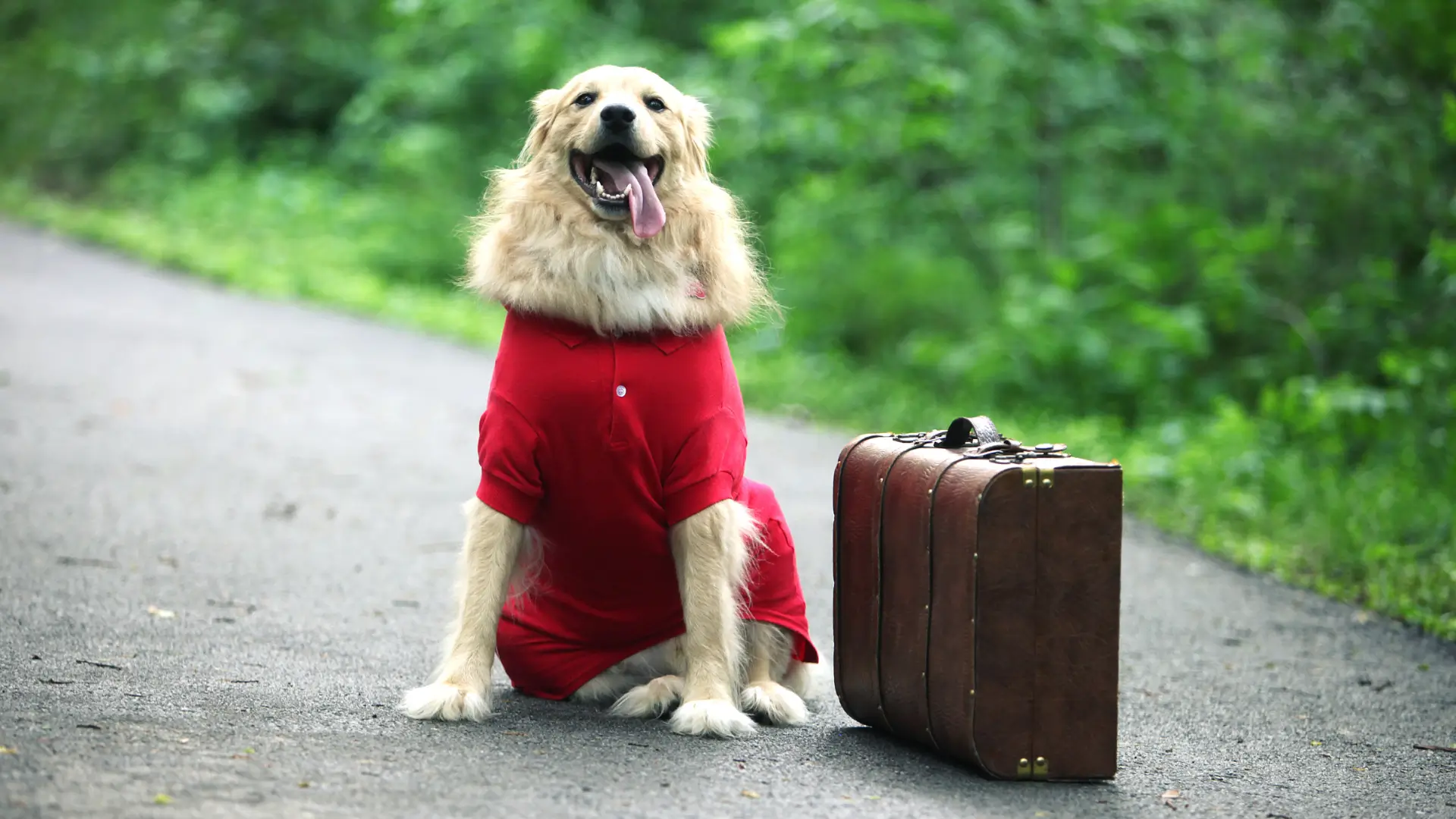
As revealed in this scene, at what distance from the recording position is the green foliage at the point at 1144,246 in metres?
7.92

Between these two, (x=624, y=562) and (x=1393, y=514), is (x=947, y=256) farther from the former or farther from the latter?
(x=624, y=562)

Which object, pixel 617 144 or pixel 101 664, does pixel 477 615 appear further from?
pixel 617 144

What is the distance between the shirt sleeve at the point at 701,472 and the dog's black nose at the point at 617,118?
0.79m

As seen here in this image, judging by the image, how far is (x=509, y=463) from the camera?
3646 mm

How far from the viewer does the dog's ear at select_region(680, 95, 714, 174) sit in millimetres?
3990

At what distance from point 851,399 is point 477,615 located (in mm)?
6894

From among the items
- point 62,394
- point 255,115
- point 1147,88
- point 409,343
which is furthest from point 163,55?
point 1147,88

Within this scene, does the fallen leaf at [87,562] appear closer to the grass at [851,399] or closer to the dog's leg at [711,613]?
the dog's leg at [711,613]

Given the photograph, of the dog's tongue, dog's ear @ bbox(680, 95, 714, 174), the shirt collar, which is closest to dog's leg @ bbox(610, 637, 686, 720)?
the shirt collar

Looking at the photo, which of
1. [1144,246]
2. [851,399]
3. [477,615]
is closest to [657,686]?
[477,615]

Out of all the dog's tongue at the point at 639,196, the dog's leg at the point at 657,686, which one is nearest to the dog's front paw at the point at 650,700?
the dog's leg at the point at 657,686

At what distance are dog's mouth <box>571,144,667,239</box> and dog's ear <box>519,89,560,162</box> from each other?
0.14 meters

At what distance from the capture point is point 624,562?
3.85 meters

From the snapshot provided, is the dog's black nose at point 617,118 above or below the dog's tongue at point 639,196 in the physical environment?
above
